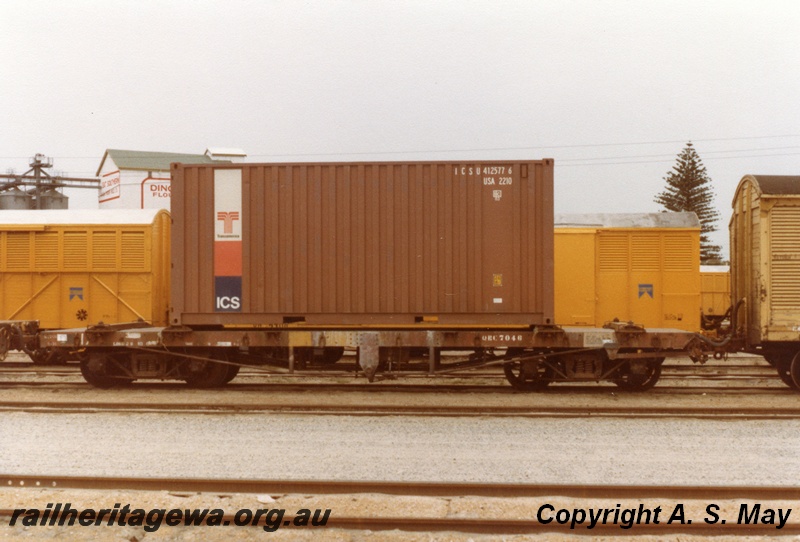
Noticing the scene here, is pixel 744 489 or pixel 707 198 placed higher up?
pixel 707 198

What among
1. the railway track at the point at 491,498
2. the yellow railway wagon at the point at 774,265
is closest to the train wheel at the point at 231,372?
the railway track at the point at 491,498

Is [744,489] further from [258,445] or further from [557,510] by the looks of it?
[258,445]

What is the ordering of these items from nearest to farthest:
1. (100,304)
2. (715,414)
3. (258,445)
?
1. (258,445)
2. (715,414)
3. (100,304)

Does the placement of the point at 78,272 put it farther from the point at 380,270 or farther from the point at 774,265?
the point at 774,265

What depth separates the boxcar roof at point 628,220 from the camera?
45.0 ft

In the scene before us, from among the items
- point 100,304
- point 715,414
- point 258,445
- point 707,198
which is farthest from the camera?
point 707,198

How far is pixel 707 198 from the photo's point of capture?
45.7m

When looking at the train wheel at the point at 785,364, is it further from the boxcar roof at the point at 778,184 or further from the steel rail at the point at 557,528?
the steel rail at the point at 557,528

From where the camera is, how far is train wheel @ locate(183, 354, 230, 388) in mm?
10555

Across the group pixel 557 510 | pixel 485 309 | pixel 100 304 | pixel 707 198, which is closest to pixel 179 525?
pixel 557 510

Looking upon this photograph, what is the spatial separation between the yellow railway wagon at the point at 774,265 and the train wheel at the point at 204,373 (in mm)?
9047

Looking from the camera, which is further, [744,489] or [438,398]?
[438,398]

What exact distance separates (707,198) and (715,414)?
42102mm
